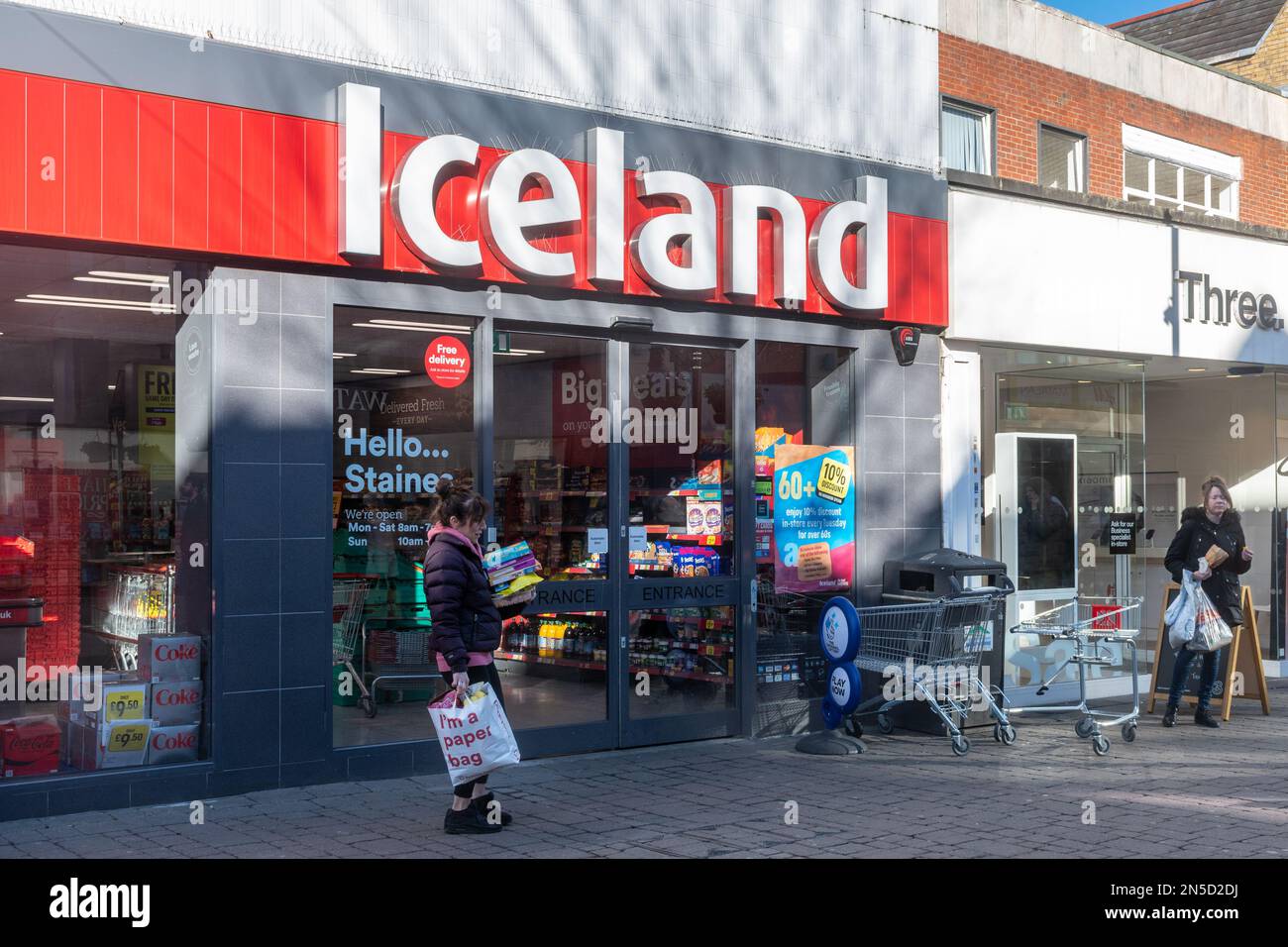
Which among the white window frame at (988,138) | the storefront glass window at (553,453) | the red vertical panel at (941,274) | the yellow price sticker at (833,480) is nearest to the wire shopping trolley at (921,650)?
the yellow price sticker at (833,480)

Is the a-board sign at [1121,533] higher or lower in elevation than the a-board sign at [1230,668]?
higher

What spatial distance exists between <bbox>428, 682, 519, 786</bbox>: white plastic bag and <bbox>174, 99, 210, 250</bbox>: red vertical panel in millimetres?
2978

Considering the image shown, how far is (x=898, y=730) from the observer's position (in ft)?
34.8

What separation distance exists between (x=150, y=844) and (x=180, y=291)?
315 cm

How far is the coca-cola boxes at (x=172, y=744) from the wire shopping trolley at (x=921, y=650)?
172 inches

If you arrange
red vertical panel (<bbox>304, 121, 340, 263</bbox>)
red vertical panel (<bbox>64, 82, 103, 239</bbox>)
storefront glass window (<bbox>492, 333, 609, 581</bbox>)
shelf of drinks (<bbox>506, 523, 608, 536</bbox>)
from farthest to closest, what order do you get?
shelf of drinks (<bbox>506, 523, 608, 536</bbox>) < storefront glass window (<bbox>492, 333, 609, 581</bbox>) < red vertical panel (<bbox>304, 121, 340, 263</bbox>) < red vertical panel (<bbox>64, 82, 103, 239</bbox>)

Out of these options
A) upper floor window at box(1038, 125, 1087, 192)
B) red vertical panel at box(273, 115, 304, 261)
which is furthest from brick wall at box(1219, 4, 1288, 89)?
red vertical panel at box(273, 115, 304, 261)

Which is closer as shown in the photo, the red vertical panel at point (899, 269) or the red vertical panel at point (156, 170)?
the red vertical panel at point (156, 170)

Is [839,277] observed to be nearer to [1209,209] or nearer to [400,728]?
[400,728]

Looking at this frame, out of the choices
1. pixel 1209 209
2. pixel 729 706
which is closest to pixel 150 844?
pixel 729 706

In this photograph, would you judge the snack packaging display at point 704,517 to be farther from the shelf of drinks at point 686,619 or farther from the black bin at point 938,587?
the black bin at point 938,587

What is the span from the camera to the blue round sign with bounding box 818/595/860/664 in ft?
30.9

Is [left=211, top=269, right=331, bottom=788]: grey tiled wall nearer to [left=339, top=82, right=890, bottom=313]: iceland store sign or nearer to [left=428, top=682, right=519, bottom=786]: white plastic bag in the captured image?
[left=339, top=82, right=890, bottom=313]: iceland store sign

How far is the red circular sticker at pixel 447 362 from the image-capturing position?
8.80m
